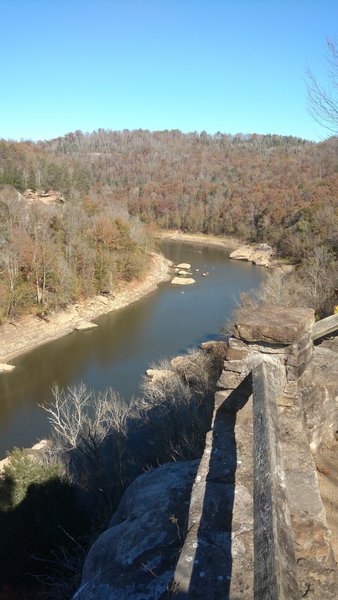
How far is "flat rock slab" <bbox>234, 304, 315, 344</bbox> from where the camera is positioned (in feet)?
10.8

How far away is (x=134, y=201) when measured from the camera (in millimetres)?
83188

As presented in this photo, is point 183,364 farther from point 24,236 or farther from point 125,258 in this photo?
point 125,258

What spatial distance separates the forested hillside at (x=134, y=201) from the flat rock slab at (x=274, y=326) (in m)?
4.61

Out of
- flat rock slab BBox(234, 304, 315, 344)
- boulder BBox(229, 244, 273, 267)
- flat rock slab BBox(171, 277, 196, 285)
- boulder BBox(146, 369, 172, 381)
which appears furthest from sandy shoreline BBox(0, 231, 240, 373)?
flat rock slab BBox(234, 304, 315, 344)

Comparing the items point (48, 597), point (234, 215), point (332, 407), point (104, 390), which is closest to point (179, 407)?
point (104, 390)

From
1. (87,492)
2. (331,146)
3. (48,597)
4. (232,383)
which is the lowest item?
(87,492)

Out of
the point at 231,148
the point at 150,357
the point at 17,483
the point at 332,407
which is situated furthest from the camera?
the point at 231,148

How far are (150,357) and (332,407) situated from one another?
19.2 metres

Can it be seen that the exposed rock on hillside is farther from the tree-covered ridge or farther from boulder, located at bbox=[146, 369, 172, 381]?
boulder, located at bbox=[146, 369, 172, 381]

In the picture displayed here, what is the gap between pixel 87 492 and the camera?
10.2 meters

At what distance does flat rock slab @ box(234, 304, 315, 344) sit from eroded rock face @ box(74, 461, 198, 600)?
59.3 inches

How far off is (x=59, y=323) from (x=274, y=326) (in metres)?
25.8

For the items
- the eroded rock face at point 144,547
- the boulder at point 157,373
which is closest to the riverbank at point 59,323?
the boulder at point 157,373

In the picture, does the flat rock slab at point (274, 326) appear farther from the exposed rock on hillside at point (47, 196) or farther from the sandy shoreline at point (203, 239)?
the sandy shoreline at point (203, 239)
